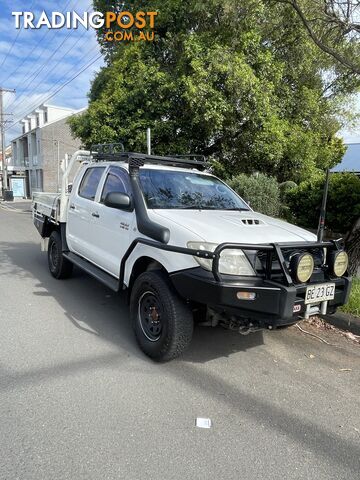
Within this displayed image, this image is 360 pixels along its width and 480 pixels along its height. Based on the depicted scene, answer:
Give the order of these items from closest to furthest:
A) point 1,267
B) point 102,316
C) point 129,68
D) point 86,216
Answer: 1. point 102,316
2. point 86,216
3. point 1,267
4. point 129,68

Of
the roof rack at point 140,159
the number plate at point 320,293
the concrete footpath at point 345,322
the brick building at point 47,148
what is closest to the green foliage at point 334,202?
the concrete footpath at point 345,322

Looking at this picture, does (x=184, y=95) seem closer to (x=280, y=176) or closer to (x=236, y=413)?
(x=280, y=176)

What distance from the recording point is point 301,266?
10.6 ft

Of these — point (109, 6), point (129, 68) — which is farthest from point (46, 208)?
point (109, 6)

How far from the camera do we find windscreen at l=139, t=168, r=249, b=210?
426 centimetres

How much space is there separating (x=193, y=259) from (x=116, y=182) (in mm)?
1938

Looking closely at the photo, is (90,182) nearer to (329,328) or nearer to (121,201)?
(121,201)

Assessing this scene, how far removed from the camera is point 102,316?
4.93 m

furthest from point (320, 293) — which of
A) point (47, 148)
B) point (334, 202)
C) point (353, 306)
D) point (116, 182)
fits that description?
point (47, 148)

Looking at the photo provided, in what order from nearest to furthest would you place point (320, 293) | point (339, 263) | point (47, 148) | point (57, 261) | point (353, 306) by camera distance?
point (320, 293) → point (339, 263) → point (353, 306) → point (57, 261) → point (47, 148)

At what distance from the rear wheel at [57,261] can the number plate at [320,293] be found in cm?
418

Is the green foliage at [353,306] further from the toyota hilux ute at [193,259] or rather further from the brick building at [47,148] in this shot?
the brick building at [47,148]

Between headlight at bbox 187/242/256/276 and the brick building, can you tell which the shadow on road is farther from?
the brick building

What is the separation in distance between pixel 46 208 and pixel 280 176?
8.58 meters
